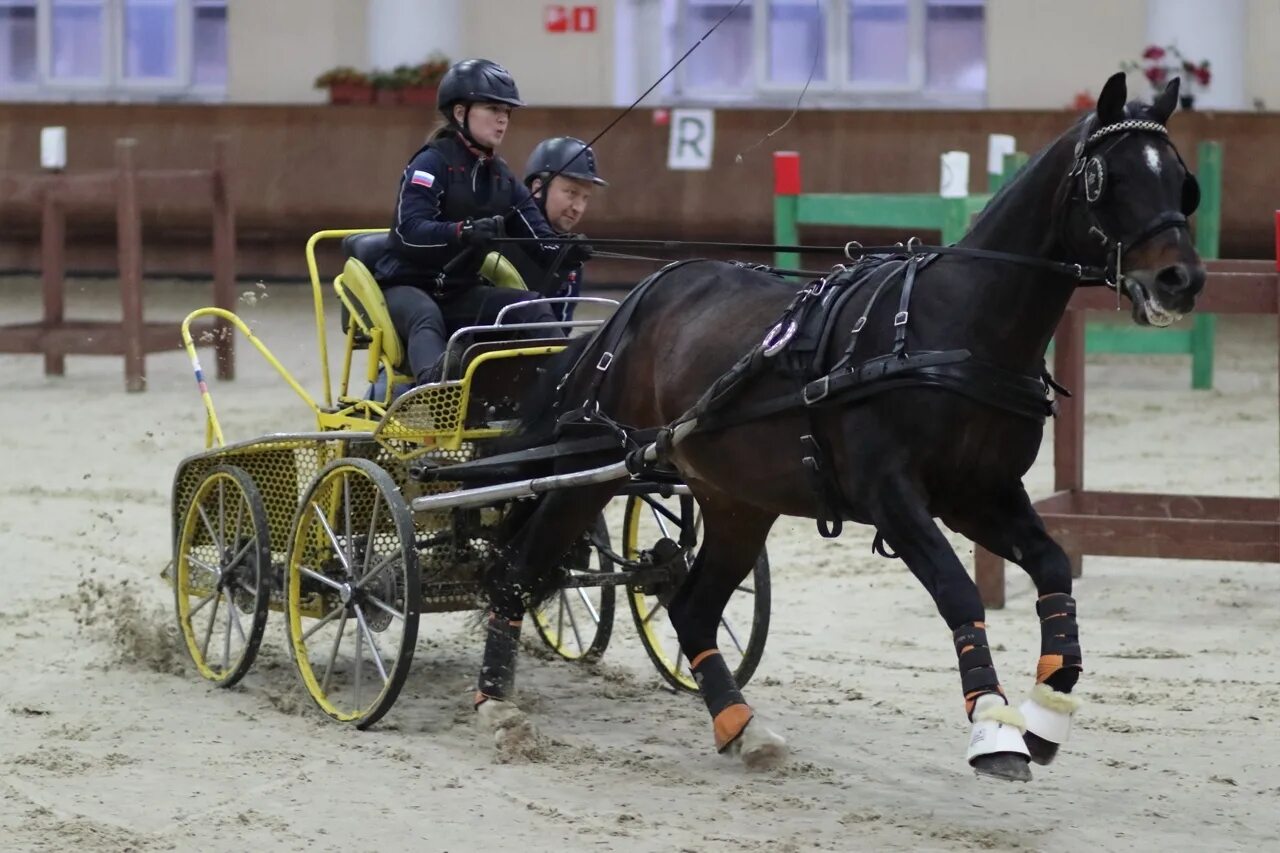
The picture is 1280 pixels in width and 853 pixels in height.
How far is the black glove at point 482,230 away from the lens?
5.36 m

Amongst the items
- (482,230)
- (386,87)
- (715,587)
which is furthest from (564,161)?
(386,87)

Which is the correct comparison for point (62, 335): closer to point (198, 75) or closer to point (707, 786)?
point (198, 75)

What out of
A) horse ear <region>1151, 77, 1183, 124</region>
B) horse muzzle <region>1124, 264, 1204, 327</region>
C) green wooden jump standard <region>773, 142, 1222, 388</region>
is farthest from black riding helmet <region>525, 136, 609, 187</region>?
green wooden jump standard <region>773, 142, 1222, 388</region>

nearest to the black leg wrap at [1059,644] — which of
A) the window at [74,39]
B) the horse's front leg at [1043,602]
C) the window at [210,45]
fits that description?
the horse's front leg at [1043,602]

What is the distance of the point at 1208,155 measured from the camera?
1130 cm

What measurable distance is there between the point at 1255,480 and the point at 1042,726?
485 centimetres

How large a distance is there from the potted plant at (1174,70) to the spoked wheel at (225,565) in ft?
28.3

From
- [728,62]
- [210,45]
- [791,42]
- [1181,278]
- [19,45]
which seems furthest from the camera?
[19,45]

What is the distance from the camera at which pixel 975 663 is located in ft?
13.9

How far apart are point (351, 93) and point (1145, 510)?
8.45m

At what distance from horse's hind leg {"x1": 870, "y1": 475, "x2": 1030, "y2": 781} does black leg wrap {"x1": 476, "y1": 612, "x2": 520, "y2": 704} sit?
4.34 ft

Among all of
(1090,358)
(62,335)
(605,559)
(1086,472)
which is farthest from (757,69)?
(605,559)

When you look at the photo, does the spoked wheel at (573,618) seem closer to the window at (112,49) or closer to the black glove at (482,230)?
the black glove at (482,230)

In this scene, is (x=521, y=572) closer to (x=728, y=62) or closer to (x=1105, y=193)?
(x=1105, y=193)
